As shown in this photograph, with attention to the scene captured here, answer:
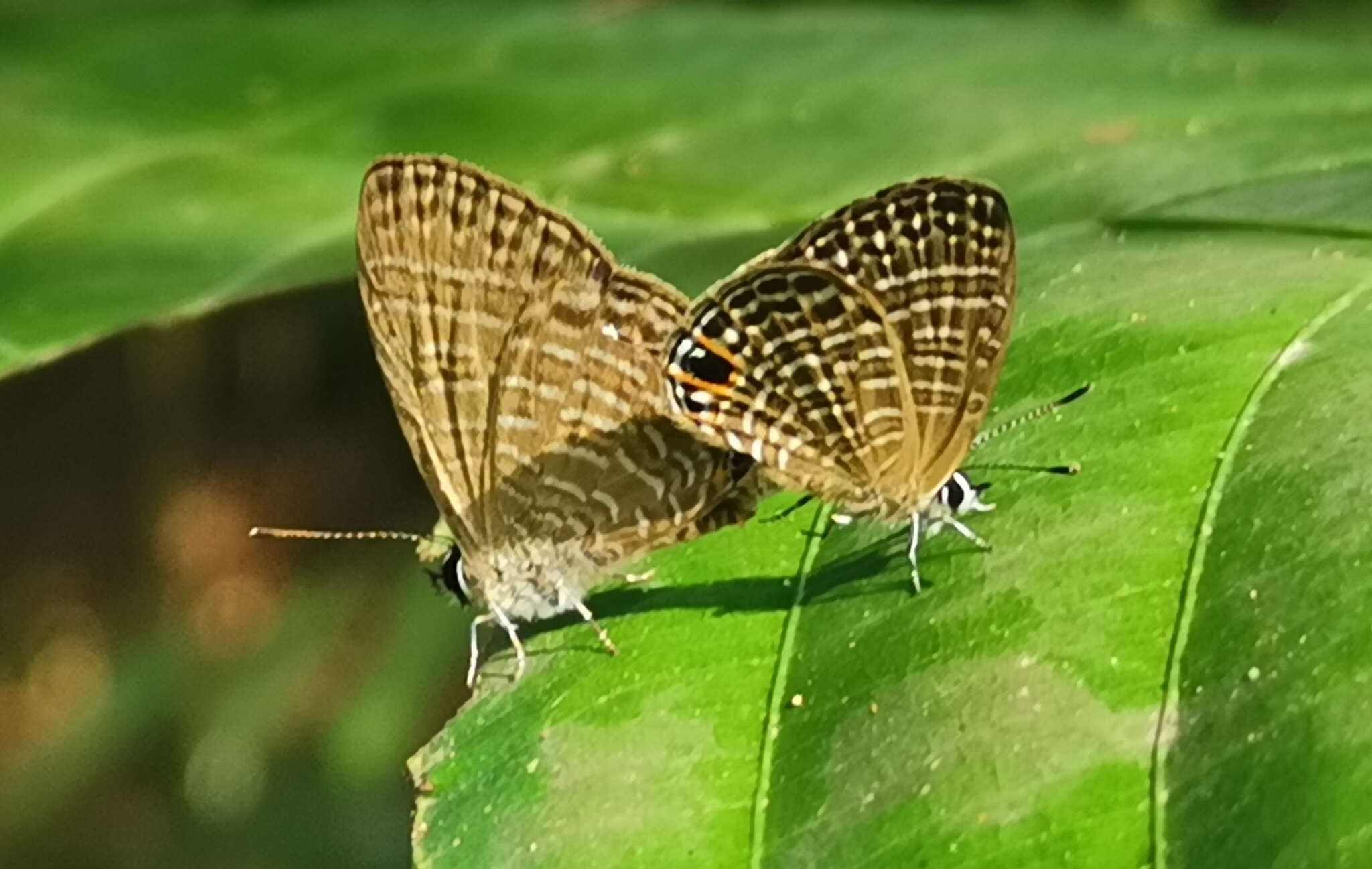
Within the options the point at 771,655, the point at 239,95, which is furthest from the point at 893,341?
the point at 239,95

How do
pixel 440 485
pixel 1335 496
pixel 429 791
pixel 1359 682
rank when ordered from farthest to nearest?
pixel 440 485 → pixel 429 791 → pixel 1335 496 → pixel 1359 682

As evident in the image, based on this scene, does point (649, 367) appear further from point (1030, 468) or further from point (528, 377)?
point (1030, 468)

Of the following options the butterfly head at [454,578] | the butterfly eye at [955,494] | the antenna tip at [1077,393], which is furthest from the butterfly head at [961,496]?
the butterfly head at [454,578]

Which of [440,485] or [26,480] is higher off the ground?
[440,485]

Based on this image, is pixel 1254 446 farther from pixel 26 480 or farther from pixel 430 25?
pixel 26 480

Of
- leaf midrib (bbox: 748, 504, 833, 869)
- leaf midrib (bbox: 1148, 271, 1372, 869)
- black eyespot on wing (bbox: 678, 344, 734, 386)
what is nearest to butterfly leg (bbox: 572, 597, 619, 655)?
leaf midrib (bbox: 748, 504, 833, 869)

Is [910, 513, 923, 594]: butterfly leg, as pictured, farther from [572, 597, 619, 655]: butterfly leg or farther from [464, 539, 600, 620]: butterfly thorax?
[464, 539, 600, 620]: butterfly thorax

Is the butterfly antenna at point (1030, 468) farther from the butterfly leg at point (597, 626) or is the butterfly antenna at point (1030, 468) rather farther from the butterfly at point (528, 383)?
the butterfly leg at point (597, 626)
